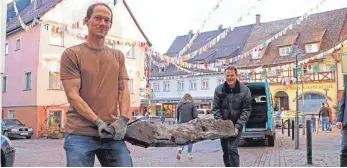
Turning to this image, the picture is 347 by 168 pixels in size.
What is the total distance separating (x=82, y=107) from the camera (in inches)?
110

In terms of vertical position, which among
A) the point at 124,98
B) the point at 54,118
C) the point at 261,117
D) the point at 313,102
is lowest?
the point at 54,118

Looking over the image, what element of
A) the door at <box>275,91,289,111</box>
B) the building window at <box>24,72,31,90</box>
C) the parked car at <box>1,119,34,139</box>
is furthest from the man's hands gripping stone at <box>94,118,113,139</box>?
the door at <box>275,91,289,111</box>

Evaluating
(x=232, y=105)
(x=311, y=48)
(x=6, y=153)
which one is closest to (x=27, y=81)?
(x=6, y=153)

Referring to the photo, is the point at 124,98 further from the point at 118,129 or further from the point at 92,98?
the point at 118,129

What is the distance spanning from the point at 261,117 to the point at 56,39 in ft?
42.8

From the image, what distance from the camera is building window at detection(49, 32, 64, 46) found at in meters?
23.2

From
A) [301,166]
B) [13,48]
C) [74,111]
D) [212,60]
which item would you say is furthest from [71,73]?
[212,60]

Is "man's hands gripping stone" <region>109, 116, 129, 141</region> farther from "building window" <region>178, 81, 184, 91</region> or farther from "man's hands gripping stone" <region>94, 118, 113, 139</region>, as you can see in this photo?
"building window" <region>178, 81, 184, 91</region>

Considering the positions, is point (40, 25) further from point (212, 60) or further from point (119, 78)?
point (212, 60)

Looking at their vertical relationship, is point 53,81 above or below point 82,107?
above

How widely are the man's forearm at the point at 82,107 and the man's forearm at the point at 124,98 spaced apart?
0.27 m

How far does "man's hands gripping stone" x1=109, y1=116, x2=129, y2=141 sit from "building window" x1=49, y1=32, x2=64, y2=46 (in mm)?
21260

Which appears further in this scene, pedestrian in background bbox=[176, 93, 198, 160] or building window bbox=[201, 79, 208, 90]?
building window bbox=[201, 79, 208, 90]

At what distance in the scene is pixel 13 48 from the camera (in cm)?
2514
